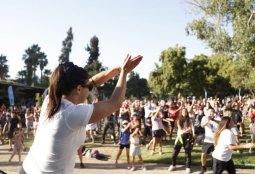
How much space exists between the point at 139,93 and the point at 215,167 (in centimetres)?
7125

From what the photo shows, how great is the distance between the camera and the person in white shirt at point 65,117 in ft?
7.50

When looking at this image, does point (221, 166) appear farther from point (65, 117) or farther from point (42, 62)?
point (42, 62)

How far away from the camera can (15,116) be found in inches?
611

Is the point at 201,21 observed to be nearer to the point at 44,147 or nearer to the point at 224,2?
the point at 224,2

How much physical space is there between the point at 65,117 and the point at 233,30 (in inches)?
827

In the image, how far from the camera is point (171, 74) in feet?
183

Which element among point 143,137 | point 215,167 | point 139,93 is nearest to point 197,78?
point 139,93

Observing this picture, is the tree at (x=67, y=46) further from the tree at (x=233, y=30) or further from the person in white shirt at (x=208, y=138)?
the person in white shirt at (x=208, y=138)

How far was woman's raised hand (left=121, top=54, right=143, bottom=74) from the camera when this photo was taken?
2.46 meters

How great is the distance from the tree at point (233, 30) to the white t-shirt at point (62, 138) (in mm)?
19870

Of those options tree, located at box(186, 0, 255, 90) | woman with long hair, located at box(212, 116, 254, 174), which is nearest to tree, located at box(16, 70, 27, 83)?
tree, located at box(186, 0, 255, 90)

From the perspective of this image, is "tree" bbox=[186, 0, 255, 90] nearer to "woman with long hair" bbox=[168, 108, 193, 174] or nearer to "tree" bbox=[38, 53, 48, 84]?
"woman with long hair" bbox=[168, 108, 193, 174]

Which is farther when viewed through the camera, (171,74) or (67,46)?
(67,46)

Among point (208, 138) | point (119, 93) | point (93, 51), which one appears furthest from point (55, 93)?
point (93, 51)
